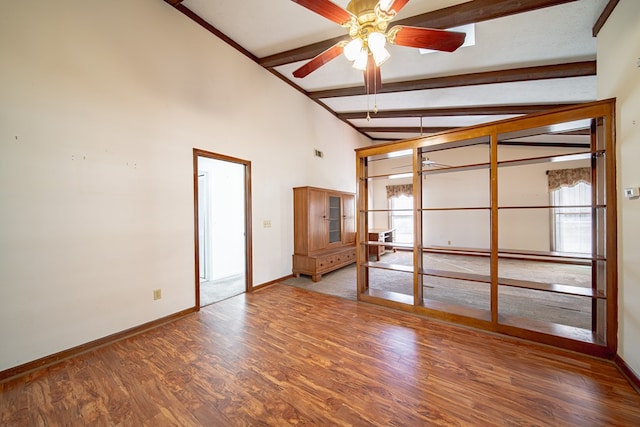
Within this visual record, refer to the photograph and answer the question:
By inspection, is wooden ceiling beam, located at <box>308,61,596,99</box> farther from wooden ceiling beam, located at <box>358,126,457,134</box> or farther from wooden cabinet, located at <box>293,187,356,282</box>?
wooden ceiling beam, located at <box>358,126,457,134</box>

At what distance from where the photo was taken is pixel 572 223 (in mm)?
5844

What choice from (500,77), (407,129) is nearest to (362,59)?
(500,77)

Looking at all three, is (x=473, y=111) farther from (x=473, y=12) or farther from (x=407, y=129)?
(x=473, y=12)

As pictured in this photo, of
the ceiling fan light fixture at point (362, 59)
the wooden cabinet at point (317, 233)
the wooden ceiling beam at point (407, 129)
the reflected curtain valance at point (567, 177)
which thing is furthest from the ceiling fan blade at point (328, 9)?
the reflected curtain valance at point (567, 177)

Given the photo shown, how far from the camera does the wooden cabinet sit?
4480 millimetres

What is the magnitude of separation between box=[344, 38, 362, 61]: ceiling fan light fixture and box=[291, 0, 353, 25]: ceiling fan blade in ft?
0.50

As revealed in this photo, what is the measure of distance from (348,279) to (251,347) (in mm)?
2487

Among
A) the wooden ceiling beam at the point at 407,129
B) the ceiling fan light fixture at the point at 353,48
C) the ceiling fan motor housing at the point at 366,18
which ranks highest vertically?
the wooden ceiling beam at the point at 407,129

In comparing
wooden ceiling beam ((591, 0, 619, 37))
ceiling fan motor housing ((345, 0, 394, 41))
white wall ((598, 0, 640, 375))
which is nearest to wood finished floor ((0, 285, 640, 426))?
white wall ((598, 0, 640, 375))

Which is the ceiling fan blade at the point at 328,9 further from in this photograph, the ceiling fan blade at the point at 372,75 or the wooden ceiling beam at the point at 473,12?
the wooden ceiling beam at the point at 473,12

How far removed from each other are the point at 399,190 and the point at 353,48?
6.31 metres

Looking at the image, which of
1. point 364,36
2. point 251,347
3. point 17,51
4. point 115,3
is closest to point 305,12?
point 364,36

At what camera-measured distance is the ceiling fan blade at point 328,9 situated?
1.68 meters

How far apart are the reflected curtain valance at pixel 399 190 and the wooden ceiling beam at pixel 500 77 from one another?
13.3 feet
